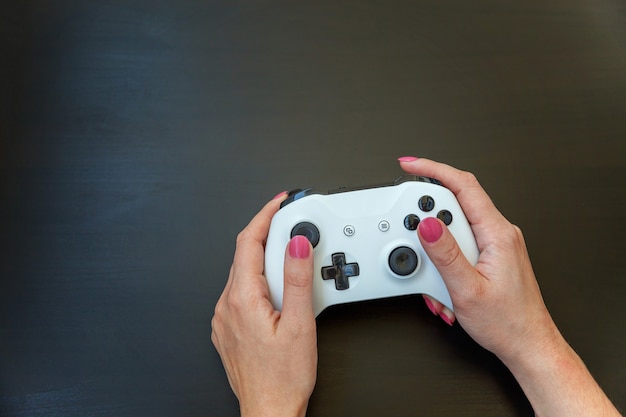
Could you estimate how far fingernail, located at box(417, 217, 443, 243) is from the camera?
1.61ft

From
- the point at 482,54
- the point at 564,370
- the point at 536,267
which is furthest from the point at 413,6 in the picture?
the point at 564,370

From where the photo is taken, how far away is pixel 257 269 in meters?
0.53

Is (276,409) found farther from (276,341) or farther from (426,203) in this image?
(426,203)

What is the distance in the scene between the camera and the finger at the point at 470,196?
55 centimetres

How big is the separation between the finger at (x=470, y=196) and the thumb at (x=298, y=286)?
199mm

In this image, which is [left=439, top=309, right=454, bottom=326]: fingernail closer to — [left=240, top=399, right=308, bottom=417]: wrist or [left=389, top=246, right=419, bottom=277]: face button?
[left=389, top=246, right=419, bottom=277]: face button

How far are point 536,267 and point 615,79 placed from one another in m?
0.31

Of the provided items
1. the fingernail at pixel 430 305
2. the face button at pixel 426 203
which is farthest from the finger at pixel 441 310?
the face button at pixel 426 203

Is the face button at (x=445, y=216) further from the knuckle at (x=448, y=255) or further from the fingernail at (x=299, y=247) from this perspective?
the fingernail at (x=299, y=247)

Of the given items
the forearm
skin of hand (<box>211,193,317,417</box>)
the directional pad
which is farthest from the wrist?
the forearm

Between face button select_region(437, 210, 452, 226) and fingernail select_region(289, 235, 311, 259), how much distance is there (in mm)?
156

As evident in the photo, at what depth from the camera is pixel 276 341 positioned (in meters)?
0.49

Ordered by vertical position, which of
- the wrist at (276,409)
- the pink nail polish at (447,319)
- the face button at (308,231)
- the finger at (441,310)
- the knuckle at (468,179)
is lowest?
the wrist at (276,409)

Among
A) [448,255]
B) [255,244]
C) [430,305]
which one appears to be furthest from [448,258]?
[255,244]
